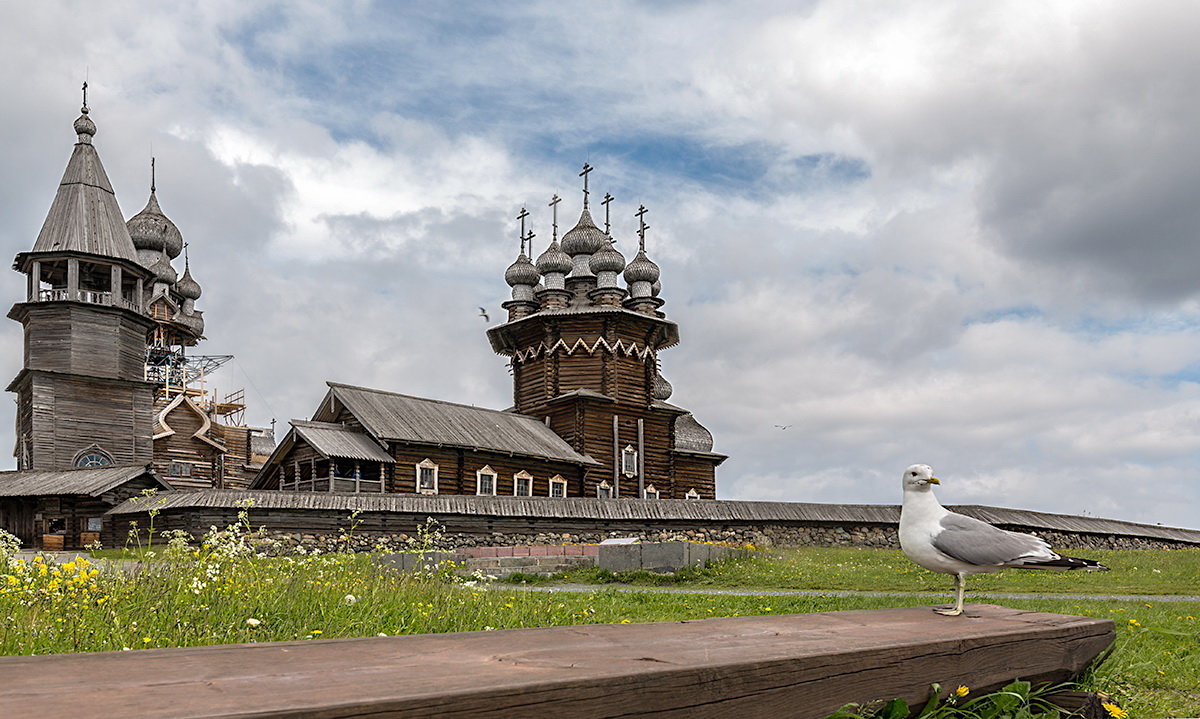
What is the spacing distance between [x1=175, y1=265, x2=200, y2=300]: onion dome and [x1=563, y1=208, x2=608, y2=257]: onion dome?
84.6 ft

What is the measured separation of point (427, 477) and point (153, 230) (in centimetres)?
3101

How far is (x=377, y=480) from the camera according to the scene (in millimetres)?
32469

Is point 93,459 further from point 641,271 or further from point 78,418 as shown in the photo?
point 641,271

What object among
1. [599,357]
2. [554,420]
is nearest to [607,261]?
[599,357]

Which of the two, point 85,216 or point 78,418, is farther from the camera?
point 85,216

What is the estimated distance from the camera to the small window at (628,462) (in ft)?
139

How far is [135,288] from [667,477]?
2358 cm

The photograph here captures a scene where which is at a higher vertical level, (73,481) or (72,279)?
(72,279)

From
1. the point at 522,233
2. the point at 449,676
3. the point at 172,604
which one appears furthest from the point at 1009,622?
the point at 522,233

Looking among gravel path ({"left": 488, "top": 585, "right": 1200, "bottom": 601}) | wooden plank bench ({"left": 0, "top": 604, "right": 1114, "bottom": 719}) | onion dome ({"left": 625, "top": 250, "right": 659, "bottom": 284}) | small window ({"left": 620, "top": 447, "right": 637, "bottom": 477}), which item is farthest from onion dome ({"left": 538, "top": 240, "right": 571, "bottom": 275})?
wooden plank bench ({"left": 0, "top": 604, "right": 1114, "bottom": 719})

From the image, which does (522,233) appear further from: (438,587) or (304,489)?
(438,587)

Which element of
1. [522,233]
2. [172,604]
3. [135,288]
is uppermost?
[522,233]

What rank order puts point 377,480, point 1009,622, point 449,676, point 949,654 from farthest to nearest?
point 377,480 < point 1009,622 < point 949,654 < point 449,676

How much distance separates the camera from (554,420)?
4238 centimetres
